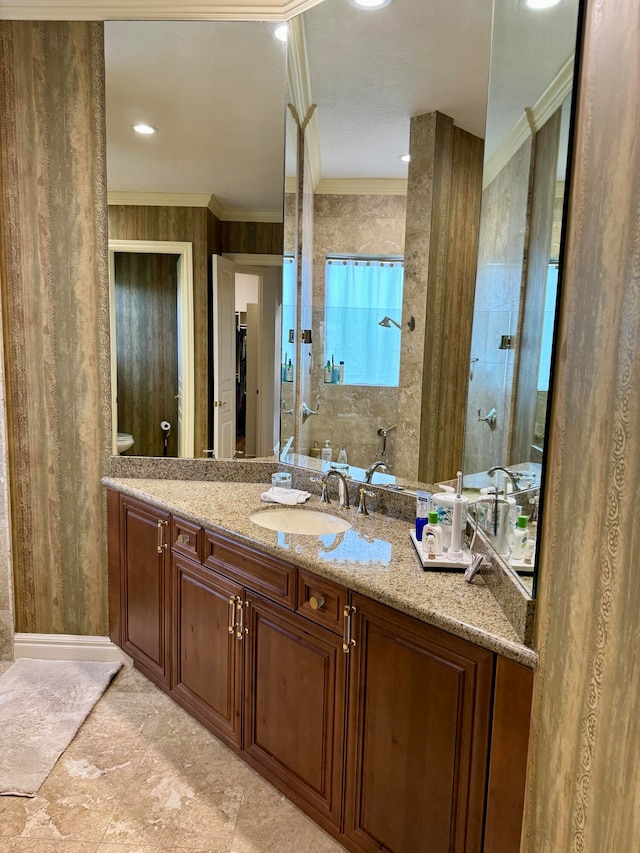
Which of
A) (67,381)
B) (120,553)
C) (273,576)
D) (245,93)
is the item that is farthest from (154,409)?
(245,93)

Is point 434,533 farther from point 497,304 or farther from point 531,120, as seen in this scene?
point 531,120

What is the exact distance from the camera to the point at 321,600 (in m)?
1.70

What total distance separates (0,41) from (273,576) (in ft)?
8.27

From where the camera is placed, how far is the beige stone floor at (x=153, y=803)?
1.80 meters

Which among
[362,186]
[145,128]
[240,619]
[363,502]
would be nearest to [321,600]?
[240,619]

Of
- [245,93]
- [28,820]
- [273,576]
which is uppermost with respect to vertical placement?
[245,93]

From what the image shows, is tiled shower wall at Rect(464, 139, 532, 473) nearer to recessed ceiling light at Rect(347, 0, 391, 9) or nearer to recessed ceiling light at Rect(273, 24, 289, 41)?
recessed ceiling light at Rect(347, 0, 391, 9)

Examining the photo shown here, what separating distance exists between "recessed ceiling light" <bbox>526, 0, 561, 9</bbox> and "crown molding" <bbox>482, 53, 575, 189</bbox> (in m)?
0.17

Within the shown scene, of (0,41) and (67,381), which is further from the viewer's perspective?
(67,381)

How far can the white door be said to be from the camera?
2639 mm

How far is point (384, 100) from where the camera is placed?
209cm

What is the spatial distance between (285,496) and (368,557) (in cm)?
67

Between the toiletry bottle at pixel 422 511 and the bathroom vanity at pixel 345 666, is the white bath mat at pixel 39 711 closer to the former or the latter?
the bathroom vanity at pixel 345 666

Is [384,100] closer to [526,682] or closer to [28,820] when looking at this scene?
[526,682]
